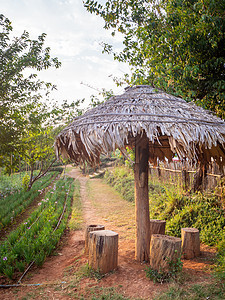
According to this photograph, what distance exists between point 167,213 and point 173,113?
375cm

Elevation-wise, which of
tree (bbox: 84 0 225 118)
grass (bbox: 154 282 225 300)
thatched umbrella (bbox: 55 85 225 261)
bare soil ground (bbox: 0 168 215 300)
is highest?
tree (bbox: 84 0 225 118)

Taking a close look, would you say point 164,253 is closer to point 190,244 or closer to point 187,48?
point 190,244

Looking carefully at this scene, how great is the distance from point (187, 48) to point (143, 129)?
119 inches

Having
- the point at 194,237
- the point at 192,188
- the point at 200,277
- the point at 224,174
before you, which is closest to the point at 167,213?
the point at 192,188

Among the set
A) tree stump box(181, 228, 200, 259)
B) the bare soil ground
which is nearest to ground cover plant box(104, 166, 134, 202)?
the bare soil ground

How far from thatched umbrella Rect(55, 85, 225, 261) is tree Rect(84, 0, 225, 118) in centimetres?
151

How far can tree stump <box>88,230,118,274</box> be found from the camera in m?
3.32

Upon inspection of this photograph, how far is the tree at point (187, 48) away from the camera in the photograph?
16.1 feet

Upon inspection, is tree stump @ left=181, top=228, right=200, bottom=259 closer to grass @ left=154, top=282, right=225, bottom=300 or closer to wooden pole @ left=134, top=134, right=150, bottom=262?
wooden pole @ left=134, top=134, right=150, bottom=262

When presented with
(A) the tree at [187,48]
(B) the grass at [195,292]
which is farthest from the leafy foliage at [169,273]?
(A) the tree at [187,48]

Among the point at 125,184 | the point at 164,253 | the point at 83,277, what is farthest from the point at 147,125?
the point at 125,184

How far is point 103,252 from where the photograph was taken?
333cm

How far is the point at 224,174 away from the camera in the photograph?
5680 millimetres

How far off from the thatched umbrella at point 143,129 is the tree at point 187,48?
4.95 feet
